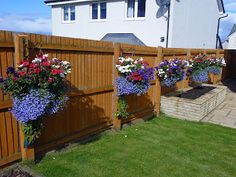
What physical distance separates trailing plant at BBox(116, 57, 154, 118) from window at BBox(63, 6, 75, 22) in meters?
13.8

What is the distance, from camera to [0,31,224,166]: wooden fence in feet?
10.8

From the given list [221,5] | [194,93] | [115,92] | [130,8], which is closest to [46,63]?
[115,92]

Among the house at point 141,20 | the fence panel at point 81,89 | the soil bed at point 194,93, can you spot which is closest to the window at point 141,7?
the house at point 141,20

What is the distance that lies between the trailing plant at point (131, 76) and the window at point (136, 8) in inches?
395

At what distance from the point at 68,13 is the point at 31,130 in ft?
51.9

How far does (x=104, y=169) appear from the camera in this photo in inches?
146

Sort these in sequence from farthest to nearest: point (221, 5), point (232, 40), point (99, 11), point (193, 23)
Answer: point (232, 40)
point (221, 5)
point (99, 11)
point (193, 23)

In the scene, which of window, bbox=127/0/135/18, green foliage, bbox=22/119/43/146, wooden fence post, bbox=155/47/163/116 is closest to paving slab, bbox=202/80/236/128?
wooden fence post, bbox=155/47/163/116

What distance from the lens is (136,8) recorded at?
14.4m

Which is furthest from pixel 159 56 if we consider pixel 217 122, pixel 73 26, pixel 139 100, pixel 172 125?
pixel 73 26

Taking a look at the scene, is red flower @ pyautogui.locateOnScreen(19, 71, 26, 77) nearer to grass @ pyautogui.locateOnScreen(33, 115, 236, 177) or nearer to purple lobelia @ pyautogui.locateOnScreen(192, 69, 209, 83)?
grass @ pyautogui.locateOnScreen(33, 115, 236, 177)

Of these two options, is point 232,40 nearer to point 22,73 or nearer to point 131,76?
point 131,76

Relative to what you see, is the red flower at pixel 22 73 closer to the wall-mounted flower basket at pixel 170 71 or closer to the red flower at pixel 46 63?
the red flower at pixel 46 63

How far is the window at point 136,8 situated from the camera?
1421 cm
